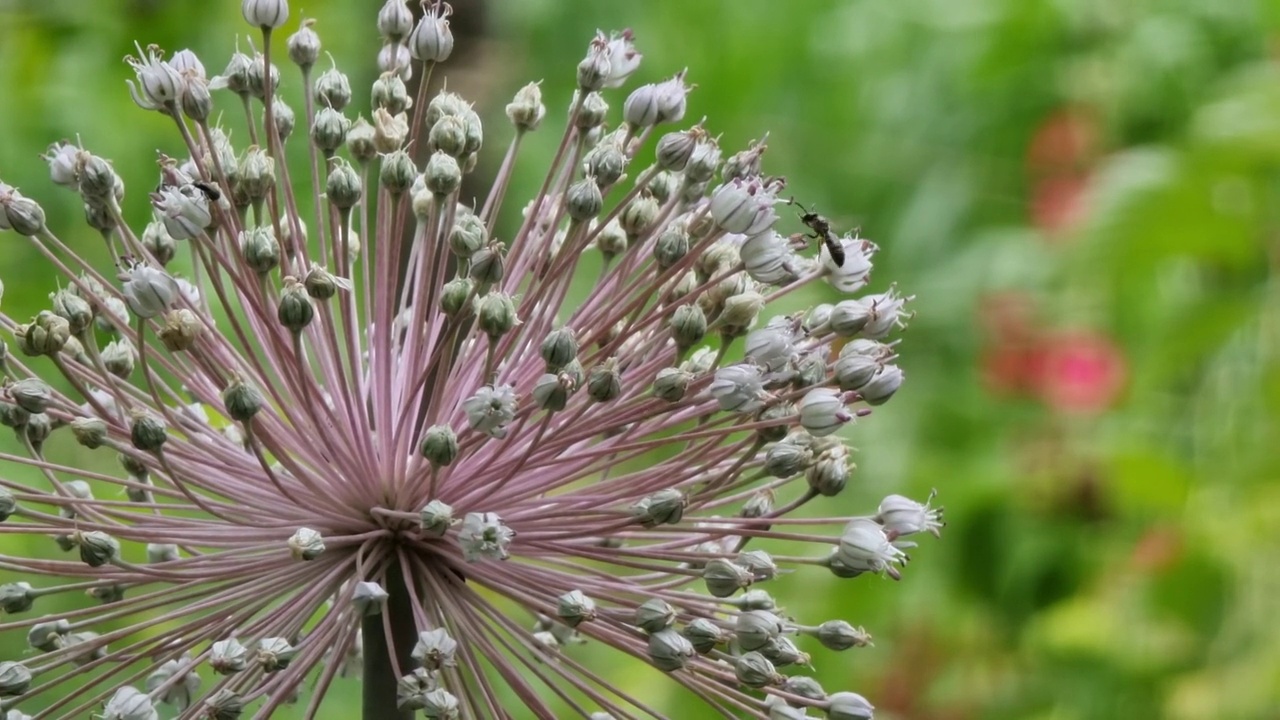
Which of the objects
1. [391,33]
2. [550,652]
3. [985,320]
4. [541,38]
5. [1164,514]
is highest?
[541,38]

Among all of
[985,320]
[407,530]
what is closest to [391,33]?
[407,530]

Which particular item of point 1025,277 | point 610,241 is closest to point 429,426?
point 610,241

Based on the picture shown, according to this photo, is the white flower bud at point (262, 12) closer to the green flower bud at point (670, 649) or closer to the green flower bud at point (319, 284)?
the green flower bud at point (319, 284)

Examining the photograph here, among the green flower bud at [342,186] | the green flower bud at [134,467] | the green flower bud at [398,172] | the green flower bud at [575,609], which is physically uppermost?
the green flower bud at [398,172]

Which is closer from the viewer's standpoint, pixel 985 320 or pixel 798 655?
pixel 798 655

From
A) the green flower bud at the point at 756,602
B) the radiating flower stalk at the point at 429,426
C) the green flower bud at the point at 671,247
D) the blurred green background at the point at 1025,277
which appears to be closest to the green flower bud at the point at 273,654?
the radiating flower stalk at the point at 429,426

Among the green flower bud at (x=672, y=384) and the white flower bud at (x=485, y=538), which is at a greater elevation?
the green flower bud at (x=672, y=384)

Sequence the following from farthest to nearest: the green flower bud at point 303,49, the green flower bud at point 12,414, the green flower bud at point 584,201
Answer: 1. the green flower bud at point 303,49
2. the green flower bud at point 584,201
3. the green flower bud at point 12,414

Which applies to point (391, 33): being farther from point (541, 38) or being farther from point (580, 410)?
point (541, 38)

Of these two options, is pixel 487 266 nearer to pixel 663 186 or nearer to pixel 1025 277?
pixel 663 186
